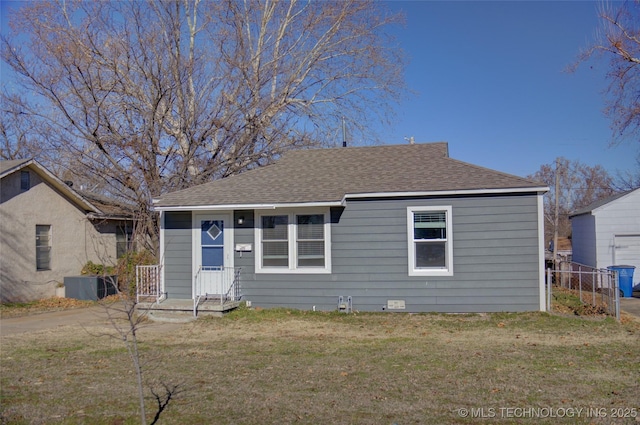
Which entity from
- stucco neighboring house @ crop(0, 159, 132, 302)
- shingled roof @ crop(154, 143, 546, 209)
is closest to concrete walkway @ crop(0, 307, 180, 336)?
stucco neighboring house @ crop(0, 159, 132, 302)

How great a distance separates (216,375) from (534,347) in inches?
197

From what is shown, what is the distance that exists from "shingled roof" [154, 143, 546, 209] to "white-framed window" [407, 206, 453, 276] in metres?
0.56

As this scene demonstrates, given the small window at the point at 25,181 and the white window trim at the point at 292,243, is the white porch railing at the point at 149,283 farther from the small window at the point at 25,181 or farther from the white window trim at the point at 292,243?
the small window at the point at 25,181

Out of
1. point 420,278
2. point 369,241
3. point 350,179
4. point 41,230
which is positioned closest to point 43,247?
point 41,230

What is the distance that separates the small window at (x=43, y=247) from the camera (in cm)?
1666

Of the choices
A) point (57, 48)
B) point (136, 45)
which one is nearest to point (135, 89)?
point (136, 45)

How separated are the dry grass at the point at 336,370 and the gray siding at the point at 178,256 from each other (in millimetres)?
1942

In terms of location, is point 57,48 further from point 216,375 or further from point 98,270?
point 216,375

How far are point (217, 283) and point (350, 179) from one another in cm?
411

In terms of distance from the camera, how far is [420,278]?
39.1ft

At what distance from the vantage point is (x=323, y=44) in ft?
75.9

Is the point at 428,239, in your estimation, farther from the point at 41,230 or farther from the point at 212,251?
the point at 41,230

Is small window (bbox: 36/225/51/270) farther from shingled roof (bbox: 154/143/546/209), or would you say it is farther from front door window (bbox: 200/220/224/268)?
front door window (bbox: 200/220/224/268)

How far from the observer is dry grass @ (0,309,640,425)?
17.9ft
